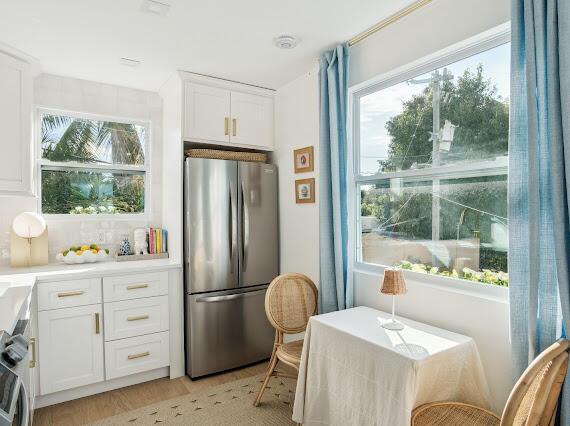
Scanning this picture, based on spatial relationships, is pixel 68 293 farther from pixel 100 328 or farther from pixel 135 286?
pixel 135 286

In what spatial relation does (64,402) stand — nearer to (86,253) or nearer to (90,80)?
(86,253)

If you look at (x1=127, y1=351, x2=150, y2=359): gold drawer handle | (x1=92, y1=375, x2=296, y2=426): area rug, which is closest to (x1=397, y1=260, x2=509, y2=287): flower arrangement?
(x1=92, y1=375, x2=296, y2=426): area rug

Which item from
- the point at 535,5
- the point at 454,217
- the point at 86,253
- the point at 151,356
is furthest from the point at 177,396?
the point at 535,5

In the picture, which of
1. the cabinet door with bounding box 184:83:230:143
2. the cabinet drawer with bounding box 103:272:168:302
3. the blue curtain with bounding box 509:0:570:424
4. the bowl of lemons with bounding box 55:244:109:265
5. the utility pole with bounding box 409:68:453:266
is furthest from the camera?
the cabinet door with bounding box 184:83:230:143

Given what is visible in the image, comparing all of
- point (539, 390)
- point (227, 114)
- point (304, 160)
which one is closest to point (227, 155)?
point (227, 114)

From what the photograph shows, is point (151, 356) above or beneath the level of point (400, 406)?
beneath

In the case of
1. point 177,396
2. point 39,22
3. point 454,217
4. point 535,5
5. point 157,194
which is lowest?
point 177,396

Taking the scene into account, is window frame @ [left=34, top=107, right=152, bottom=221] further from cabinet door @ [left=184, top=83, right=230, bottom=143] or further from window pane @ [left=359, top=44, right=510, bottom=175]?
window pane @ [left=359, top=44, right=510, bottom=175]

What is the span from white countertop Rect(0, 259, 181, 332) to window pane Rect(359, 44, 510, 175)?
1.88 metres

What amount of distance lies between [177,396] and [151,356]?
406mm

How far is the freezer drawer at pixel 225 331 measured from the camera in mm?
3002

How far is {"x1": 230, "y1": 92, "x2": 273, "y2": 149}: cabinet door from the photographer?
10.9 ft

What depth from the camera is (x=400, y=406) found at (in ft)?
5.01

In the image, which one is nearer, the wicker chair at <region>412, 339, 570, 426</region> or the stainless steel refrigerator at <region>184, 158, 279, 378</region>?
the wicker chair at <region>412, 339, 570, 426</region>
